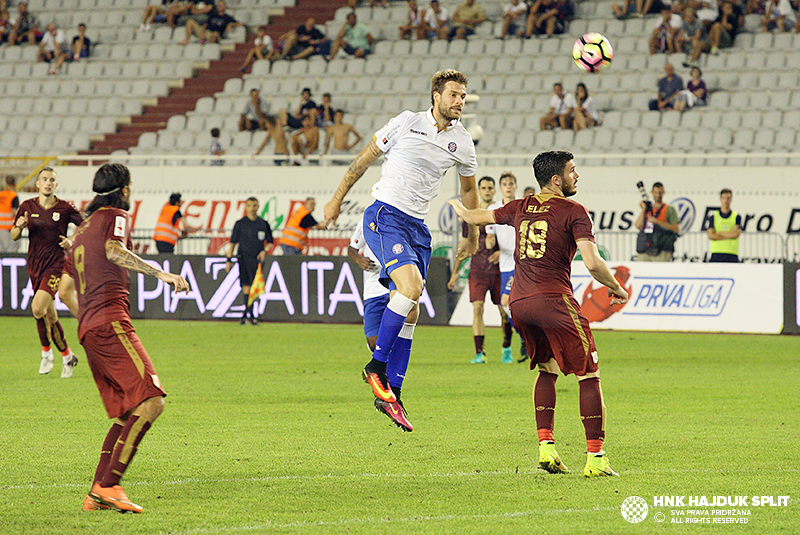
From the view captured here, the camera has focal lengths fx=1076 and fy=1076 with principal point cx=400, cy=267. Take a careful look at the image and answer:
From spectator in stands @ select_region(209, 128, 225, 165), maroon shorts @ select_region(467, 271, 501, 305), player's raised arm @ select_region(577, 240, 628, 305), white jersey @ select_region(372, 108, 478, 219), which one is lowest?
maroon shorts @ select_region(467, 271, 501, 305)

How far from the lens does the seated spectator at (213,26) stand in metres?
28.3

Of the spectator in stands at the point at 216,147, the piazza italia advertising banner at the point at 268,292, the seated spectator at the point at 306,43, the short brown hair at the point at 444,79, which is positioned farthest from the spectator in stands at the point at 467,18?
the short brown hair at the point at 444,79

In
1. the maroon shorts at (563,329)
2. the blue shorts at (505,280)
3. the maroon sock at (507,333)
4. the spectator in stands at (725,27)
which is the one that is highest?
the spectator in stands at (725,27)

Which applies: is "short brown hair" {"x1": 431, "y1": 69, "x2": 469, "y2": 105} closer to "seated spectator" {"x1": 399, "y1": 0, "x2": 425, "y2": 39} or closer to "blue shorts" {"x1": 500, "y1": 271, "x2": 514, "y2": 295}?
"blue shorts" {"x1": 500, "y1": 271, "x2": 514, "y2": 295}

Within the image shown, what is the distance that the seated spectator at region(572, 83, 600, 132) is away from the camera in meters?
21.8

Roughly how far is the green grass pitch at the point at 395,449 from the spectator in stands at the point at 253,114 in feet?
39.5

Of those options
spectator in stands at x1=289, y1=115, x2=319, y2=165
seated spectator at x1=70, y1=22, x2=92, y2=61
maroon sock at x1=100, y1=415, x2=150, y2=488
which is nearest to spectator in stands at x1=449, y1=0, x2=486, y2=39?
spectator in stands at x1=289, y1=115, x2=319, y2=165

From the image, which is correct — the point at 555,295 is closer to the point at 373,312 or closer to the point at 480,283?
the point at 373,312

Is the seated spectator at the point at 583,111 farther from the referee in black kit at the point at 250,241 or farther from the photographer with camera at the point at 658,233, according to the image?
the referee in black kit at the point at 250,241

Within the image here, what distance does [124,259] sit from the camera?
18.2 ft

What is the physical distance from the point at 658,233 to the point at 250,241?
699 cm

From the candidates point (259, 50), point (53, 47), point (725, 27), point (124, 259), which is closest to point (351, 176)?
point (124, 259)

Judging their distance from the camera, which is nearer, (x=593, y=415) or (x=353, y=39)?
(x=593, y=415)

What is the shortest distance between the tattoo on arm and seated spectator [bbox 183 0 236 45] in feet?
77.6
